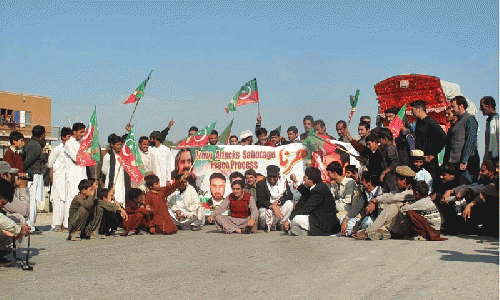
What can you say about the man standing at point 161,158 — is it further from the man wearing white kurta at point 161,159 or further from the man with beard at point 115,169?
the man with beard at point 115,169

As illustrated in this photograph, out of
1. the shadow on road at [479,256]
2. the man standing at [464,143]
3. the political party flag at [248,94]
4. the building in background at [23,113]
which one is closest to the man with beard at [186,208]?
the political party flag at [248,94]

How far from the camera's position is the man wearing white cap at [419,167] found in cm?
1127

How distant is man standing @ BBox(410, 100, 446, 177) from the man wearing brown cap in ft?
3.68

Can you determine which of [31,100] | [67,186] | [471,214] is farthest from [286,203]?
[31,100]

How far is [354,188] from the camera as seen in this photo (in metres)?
11.6

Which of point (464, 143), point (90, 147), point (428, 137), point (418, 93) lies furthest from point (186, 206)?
point (418, 93)

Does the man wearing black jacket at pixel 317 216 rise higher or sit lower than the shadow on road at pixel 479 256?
higher

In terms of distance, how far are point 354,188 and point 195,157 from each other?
4.19 meters

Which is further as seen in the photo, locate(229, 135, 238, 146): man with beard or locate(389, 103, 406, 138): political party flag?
locate(229, 135, 238, 146): man with beard

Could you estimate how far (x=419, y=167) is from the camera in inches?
446

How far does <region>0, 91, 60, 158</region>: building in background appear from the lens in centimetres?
6411

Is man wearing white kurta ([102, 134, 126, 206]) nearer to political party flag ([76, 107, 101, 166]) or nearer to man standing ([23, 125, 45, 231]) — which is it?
political party flag ([76, 107, 101, 166])

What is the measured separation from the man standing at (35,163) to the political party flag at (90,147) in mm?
949

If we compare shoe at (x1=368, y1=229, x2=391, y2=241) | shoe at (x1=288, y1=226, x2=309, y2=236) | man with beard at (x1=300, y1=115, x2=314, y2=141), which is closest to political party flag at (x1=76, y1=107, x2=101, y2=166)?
shoe at (x1=288, y1=226, x2=309, y2=236)
